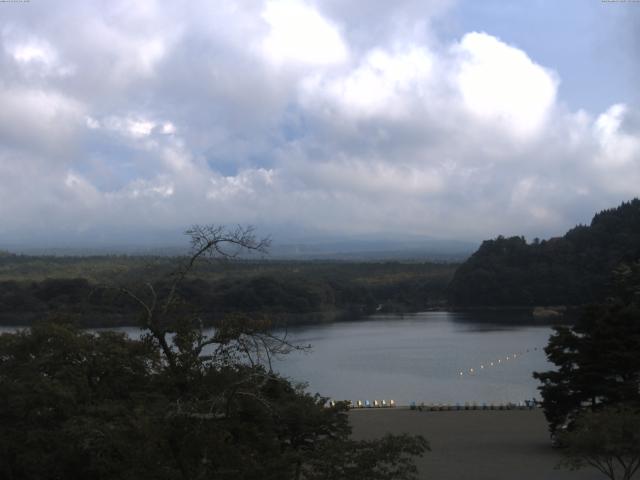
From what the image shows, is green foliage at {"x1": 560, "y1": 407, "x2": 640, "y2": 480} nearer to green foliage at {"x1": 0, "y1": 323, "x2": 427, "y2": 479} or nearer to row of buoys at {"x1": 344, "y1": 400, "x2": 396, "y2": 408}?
green foliage at {"x1": 0, "y1": 323, "x2": 427, "y2": 479}

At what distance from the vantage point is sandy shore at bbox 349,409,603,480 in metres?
13.5

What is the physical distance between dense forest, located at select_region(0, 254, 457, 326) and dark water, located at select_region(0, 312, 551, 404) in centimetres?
417

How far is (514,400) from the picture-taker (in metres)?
25.4

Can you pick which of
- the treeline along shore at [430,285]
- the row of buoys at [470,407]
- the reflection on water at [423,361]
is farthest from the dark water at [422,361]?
the treeline along shore at [430,285]

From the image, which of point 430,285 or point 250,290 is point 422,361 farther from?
point 430,285

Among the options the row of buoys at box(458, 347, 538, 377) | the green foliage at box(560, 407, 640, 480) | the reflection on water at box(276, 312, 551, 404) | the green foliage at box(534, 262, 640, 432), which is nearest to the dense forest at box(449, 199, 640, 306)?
the reflection on water at box(276, 312, 551, 404)

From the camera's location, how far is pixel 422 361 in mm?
35750

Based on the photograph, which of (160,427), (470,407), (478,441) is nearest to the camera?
(160,427)

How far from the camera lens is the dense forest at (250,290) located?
51844 millimetres

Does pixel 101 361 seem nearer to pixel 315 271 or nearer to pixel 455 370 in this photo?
pixel 455 370

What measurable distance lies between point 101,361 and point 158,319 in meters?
4.05

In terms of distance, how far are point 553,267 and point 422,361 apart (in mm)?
36587

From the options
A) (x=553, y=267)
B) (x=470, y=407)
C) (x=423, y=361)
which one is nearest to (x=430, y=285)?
(x=553, y=267)

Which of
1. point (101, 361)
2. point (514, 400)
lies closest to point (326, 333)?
point (514, 400)
